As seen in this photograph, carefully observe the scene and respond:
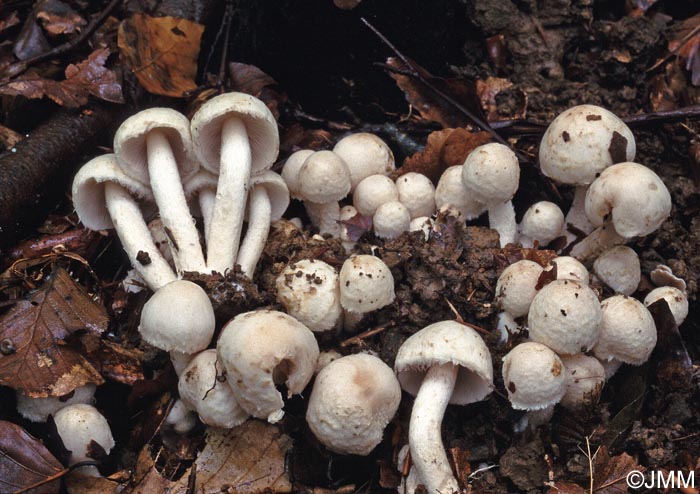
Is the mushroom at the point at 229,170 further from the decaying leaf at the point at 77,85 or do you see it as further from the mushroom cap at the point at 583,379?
the mushroom cap at the point at 583,379

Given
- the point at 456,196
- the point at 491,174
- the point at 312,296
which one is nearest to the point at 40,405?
the point at 312,296

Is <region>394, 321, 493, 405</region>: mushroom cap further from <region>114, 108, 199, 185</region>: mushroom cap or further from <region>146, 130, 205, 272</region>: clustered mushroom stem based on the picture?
<region>114, 108, 199, 185</region>: mushroom cap

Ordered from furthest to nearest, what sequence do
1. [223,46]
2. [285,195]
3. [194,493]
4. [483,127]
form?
[223,46] → [483,127] → [285,195] → [194,493]

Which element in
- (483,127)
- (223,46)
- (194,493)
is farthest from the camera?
(223,46)

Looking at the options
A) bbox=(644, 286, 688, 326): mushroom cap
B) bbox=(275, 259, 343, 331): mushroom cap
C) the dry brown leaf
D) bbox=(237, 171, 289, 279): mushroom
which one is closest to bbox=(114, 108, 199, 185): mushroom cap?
bbox=(237, 171, 289, 279): mushroom

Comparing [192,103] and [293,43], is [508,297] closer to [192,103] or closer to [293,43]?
[293,43]

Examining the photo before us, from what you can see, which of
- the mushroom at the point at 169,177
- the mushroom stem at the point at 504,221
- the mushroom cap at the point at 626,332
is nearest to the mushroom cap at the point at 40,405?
the mushroom at the point at 169,177

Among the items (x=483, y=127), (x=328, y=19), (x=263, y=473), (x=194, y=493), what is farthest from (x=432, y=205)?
(x=194, y=493)

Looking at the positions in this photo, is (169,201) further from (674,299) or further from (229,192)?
(674,299)
